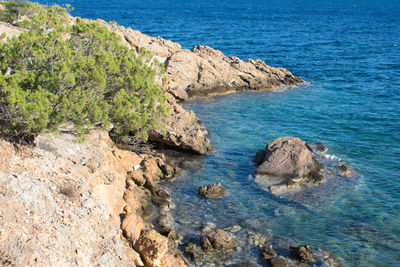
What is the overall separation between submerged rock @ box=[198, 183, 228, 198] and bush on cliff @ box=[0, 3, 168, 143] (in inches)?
190

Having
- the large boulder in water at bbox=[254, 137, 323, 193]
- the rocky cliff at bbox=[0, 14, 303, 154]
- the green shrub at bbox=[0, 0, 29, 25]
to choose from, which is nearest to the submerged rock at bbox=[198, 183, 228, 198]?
the large boulder in water at bbox=[254, 137, 323, 193]

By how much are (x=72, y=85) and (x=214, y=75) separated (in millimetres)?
29689

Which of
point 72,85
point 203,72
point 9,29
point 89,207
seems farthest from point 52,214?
point 203,72

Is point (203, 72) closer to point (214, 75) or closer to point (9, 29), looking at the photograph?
point (214, 75)

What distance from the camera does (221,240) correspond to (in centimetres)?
1880

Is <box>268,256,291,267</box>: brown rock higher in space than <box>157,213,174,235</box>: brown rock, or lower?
higher

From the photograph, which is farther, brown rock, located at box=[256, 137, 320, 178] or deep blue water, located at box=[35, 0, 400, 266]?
brown rock, located at box=[256, 137, 320, 178]

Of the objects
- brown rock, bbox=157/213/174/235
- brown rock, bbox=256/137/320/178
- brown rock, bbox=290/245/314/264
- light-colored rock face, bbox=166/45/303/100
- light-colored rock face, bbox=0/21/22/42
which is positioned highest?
light-colored rock face, bbox=0/21/22/42

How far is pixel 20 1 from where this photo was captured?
3488 cm

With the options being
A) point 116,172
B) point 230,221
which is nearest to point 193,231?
point 230,221

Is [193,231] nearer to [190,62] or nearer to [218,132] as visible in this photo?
[218,132]

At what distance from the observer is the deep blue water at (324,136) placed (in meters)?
21.1

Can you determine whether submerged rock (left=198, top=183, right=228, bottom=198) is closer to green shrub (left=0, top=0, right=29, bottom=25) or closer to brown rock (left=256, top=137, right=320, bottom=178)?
brown rock (left=256, top=137, right=320, bottom=178)

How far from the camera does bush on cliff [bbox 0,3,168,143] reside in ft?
52.7
